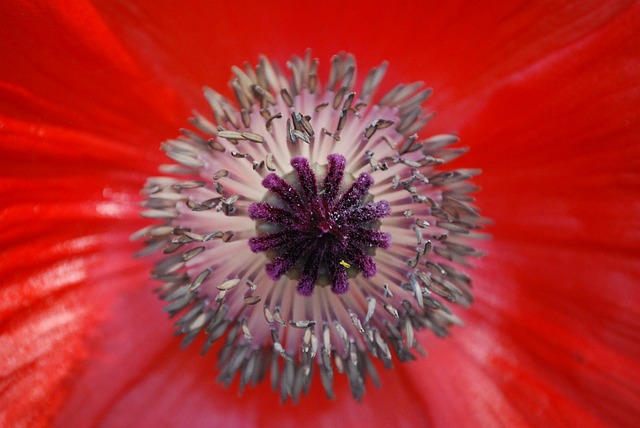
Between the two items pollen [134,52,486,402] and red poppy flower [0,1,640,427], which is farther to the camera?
red poppy flower [0,1,640,427]

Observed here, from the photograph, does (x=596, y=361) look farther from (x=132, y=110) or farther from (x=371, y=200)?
(x=132, y=110)

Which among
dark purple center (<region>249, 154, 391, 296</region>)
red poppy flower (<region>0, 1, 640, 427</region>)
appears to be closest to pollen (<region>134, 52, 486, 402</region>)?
dark purple center (<region>249, 154, 391, 296</region>)

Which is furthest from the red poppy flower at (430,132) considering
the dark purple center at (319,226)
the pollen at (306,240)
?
the dark purple center at (319,226)

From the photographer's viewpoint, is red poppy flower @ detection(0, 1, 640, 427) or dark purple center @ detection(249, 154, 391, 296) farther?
red poppy flower @ detection(0, 1, 640, 427)

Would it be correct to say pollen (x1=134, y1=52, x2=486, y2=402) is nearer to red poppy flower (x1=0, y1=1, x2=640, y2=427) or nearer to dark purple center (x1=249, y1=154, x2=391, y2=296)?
dark purple center (x1=249, y1=154, x2=391, y2=296)

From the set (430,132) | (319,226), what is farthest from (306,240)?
(430,132)

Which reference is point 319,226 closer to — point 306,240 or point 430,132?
point 306,240

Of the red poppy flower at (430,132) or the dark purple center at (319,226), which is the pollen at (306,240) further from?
the red poppy flower at (430,132)

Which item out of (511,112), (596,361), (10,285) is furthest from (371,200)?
(10,285)
